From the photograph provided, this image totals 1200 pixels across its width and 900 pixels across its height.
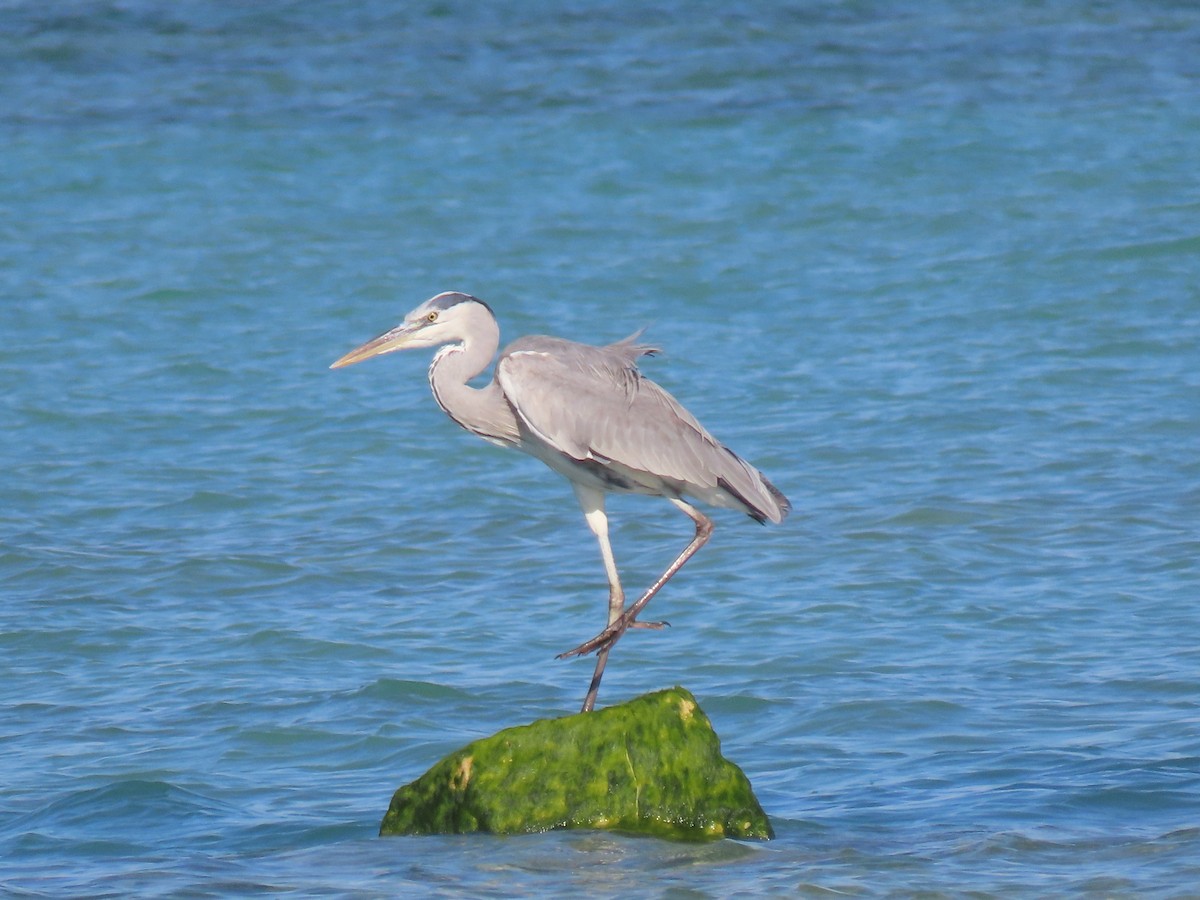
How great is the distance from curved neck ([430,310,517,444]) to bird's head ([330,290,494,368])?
50 mm

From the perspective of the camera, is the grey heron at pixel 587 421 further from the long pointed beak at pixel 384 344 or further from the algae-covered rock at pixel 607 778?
the algae-covered rock at pixel 607 778

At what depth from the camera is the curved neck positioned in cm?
682

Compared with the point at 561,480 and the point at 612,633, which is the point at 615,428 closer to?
the point at 612,633

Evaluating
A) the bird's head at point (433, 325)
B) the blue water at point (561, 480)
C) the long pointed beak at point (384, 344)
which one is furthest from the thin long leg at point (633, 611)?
the long pointed beak at point (384, 344)

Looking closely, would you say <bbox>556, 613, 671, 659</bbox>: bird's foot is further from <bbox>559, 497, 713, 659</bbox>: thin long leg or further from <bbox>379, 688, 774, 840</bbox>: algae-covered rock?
<bbox>379, 688, 774, 840</bbox>: algae-covered rock

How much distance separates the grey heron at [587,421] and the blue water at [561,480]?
37.9 inches

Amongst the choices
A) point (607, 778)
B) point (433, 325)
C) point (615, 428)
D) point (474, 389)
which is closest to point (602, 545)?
point (615, 428)

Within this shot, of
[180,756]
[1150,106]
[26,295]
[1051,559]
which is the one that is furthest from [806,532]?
[1150,106]

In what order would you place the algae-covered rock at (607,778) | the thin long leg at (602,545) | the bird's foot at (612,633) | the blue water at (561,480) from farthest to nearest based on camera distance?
the thin long leg at (602,545) < the bird's foot at (612,633) < the blue water at (561,480) < the algae-covered rock at (607,778)

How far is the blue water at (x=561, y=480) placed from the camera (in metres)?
6.47

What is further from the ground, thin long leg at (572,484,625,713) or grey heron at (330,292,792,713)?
grey heron at (330,292,792,713)

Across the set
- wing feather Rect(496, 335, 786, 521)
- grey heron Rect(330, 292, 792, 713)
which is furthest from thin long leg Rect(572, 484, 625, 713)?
wing feather Rect(496, 335, 786, 521)

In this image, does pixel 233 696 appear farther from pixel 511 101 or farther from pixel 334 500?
pixel 511 101

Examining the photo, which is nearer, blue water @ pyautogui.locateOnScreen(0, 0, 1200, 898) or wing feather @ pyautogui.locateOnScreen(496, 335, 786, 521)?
blue water @ pyautogui.locateOnScreen(0, 0, 1200, 898)
